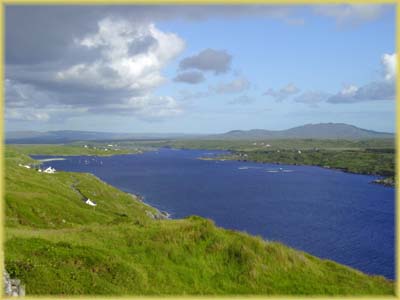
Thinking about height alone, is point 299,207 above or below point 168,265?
below

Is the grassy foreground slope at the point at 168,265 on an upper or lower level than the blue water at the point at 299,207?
upper

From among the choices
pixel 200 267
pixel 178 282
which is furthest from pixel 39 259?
pixel 200 267

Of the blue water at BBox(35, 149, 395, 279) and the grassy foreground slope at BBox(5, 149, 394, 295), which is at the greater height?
the grassy foreground slope at BBox(5, 149, 394, 295)

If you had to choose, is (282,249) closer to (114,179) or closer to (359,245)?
(359,245)

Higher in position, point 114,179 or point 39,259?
point 39,259

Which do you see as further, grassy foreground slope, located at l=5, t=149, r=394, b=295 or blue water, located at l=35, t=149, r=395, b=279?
blue water, located at l=35, t=149, r=395, b=279
